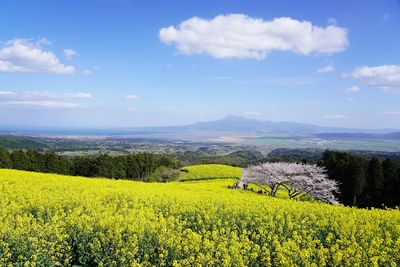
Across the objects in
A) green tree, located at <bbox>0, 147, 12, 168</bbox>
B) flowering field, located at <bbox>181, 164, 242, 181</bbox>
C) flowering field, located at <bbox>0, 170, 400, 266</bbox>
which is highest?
flowering field, located at <bbox>0, 170, 400, 266</bbox>

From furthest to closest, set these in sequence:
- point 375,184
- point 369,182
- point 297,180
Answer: point 369,182, point 375,184, point 297,180

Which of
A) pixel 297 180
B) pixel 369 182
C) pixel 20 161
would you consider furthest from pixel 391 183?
pixel 20 161

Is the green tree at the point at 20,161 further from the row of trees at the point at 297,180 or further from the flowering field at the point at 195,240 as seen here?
the flowering field at the point at 195,240

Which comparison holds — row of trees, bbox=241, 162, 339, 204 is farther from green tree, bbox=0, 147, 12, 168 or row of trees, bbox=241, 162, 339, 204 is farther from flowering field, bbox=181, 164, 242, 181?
green tree, bbox=0, 147, 12, 168

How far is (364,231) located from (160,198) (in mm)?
10036

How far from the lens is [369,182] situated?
162 feet

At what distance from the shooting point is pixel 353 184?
47812mm

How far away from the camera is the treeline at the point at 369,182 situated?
4706cm

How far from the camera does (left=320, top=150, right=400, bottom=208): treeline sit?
47.1 m

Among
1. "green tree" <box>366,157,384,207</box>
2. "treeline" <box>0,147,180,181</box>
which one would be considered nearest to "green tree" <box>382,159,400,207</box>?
"green tree" <box>366,157,384,207</box>

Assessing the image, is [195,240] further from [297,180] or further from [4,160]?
[4,160]

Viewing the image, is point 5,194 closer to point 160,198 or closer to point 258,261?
point 160,198

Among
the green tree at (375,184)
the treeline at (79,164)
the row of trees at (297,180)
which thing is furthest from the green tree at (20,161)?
the green tree at (375,184)

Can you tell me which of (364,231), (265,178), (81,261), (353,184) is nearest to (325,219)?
(364,231)
